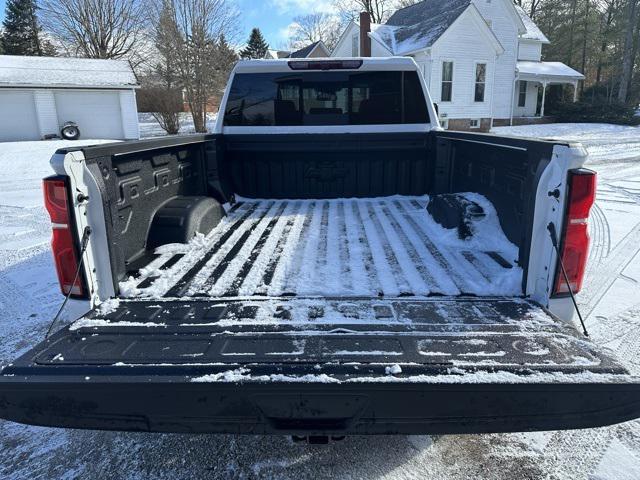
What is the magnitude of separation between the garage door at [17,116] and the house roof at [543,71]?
3012 centimetres

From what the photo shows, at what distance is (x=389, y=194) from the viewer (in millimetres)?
5090

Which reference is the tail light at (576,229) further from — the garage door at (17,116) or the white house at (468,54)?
the garage door at (17,116)

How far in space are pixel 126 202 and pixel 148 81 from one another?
3329cm

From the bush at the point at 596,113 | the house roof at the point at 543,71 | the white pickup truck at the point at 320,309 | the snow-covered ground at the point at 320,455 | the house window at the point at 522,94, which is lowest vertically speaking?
the snow-covered ground at the point at 320,455

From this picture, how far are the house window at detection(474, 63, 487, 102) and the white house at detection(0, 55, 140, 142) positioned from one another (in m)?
20.7

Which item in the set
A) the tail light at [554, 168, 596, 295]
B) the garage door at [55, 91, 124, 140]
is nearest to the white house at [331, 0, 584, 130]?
the garage door at [55, 91, 124, 140]

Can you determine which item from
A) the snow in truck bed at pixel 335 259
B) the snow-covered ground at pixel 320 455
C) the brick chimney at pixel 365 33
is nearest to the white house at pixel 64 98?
the brick chimney at pixel 365 33

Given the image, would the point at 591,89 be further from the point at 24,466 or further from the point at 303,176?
the point at 24,466

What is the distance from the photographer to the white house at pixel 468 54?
2494 centimetres

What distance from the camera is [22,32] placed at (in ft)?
152

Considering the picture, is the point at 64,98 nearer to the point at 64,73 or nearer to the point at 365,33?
the point at 64,73

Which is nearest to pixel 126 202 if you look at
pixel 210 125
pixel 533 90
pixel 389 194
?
pixel 389 194

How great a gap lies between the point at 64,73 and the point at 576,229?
33.1m

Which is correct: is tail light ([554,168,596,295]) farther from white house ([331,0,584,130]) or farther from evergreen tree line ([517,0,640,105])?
evergreen tree line ([517,0,640,105])
